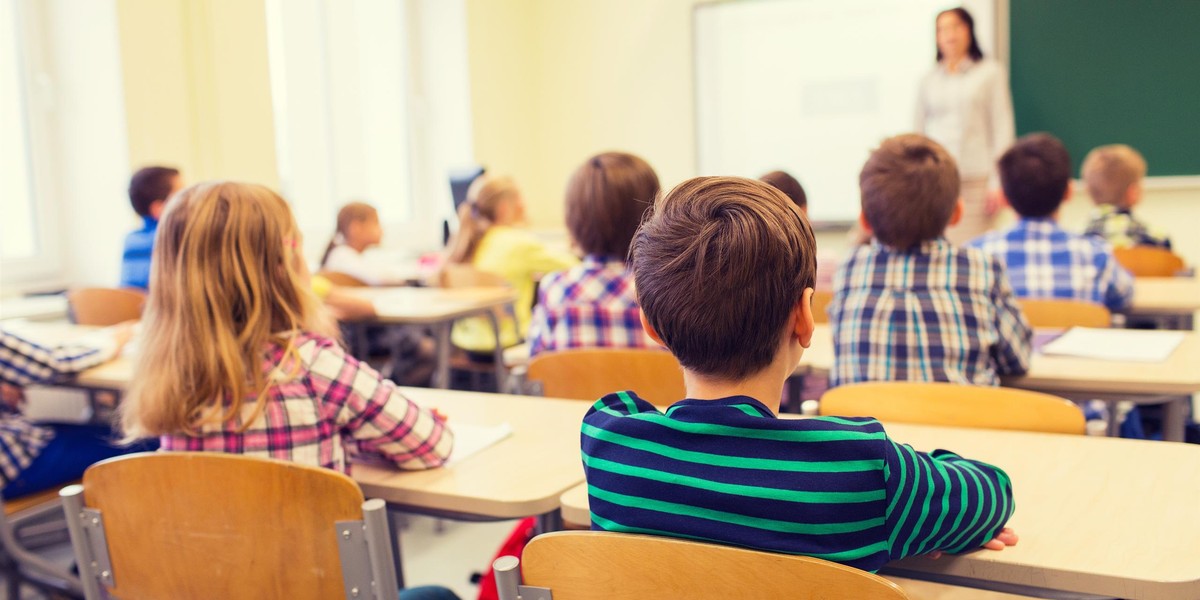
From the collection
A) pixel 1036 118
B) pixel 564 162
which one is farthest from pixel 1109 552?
pixel 564 162

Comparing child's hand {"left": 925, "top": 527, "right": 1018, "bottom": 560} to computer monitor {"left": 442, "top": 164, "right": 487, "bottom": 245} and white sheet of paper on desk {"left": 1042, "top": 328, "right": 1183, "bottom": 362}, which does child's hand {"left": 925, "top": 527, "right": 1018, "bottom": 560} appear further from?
computer monitor {"left": 442, "top": 164, "right": 487, "bottom": 245}

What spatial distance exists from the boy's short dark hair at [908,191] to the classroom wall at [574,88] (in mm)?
3946

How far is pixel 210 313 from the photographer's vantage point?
4.81 ft

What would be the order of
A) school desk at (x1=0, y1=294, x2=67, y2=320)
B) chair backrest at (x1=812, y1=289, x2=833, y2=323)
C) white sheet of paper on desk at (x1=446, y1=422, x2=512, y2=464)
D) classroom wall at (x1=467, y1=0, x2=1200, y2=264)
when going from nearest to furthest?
white sheet of paper on desk at (x1=446, y1=422, x2=512, y2=464)
chair backrest at (x1=812, y1=289, x2=833, y2=323)
school desk at (x1=0, y1=294, x2=67, y2=320)
classroom wall at (x1=467, y1=0, x2=1200, y2=264)

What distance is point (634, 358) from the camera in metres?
1.92

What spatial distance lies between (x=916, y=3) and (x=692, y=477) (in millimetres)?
5109

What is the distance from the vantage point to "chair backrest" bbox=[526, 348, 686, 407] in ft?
6.19

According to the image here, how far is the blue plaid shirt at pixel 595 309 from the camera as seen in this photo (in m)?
2.33

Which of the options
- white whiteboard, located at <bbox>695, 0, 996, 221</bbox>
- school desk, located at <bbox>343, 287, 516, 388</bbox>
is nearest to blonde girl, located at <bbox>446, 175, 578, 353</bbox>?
school desk, located at <bbox>343, 287, 516, 388</bbox>

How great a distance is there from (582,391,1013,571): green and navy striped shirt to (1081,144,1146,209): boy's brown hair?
3.46m

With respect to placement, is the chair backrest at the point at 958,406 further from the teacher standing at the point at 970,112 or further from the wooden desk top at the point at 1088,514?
the teacher standing at the point at 970,112

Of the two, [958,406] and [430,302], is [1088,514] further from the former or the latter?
[430,302]

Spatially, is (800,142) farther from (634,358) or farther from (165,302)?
(165,302)

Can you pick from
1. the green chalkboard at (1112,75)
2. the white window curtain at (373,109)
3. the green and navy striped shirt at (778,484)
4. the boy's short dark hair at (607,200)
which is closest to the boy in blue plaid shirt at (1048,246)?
the boy's short dark hair at (607,200)
